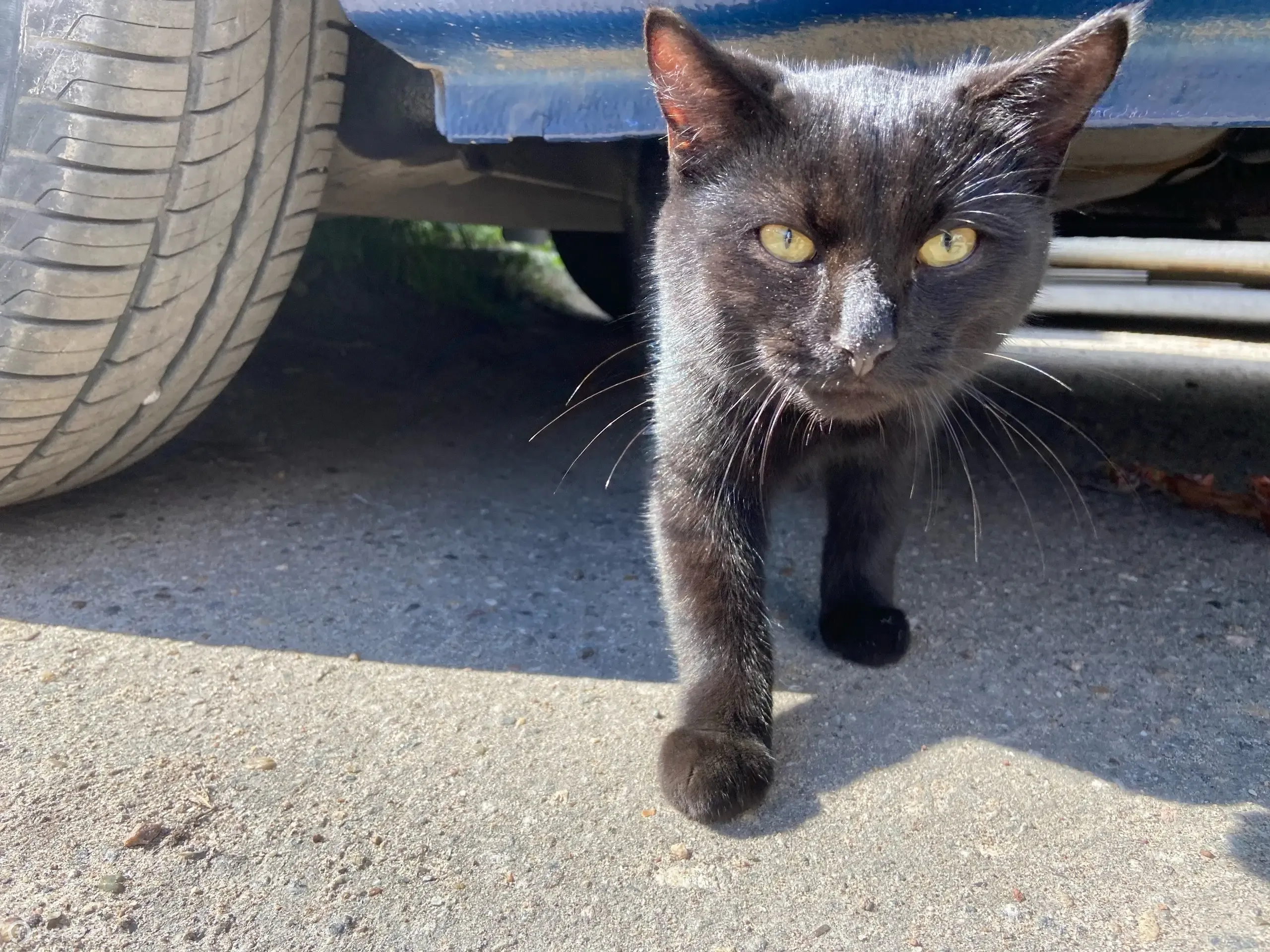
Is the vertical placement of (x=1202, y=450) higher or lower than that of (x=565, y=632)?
lower

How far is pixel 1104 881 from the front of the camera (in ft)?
3.75

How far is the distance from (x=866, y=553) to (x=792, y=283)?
63cm

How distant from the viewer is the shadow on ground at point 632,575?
1.48 metres

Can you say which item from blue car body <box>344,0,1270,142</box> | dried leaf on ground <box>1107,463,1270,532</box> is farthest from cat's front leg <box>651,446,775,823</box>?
dried leaf on ground <box>1107,463,1270,532</box>

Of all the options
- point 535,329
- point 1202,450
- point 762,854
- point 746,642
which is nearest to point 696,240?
Answer: point 746,642

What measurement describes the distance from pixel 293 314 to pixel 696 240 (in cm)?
261

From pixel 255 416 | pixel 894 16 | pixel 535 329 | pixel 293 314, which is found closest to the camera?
pixel 894 16

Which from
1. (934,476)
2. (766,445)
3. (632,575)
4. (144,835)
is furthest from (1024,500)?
(144,835)

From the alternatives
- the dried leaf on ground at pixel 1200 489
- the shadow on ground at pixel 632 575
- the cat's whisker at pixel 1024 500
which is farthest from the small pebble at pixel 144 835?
the dried leaf on ground at pixel 1200 489

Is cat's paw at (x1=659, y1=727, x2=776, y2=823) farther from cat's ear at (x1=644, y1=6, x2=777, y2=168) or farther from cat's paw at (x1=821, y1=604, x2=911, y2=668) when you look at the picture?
cat's ear at (x1=644, y1=6, x2=777, y2=168)

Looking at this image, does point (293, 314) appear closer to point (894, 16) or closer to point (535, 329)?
point (535, 329)

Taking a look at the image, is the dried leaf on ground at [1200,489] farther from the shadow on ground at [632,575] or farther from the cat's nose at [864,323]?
the cat's nose at [864,323]

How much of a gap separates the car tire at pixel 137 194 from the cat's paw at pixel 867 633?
1231mm

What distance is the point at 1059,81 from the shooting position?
1.23 metres
